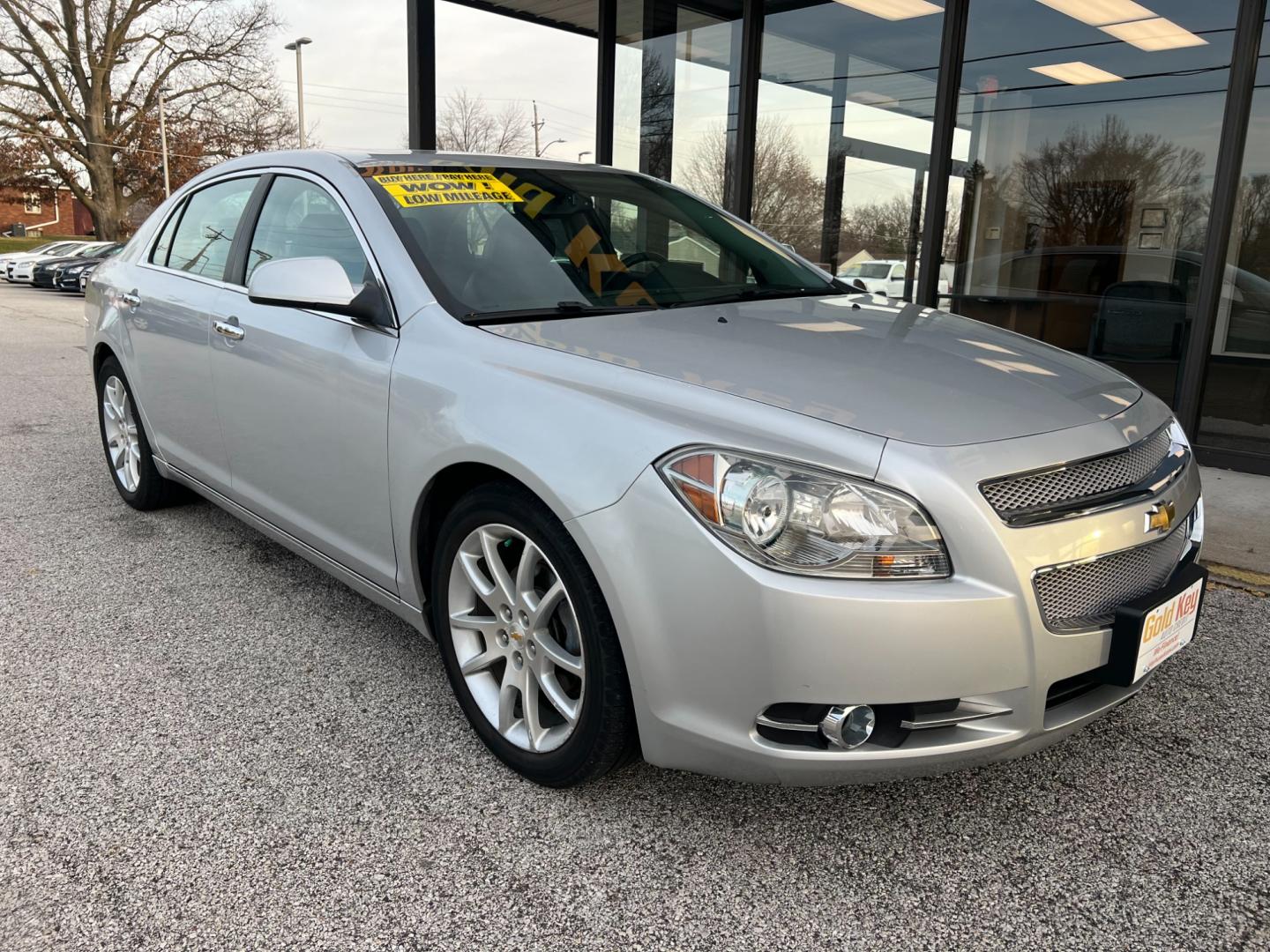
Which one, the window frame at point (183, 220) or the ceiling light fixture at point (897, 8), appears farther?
the ceiling light fixture at point (897, 8)

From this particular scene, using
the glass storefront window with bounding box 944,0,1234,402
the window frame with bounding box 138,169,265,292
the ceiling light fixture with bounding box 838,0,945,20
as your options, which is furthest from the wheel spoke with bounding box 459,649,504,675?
the ceiling light fixture with bounding box 838,0,945,20

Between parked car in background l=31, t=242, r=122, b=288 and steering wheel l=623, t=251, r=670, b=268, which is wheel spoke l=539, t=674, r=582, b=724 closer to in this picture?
steering wheel l=623, t=251, r=670, b=268

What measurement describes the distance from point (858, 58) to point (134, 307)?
19.8 feet

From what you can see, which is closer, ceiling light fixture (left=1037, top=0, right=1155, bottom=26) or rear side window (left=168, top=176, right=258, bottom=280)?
rear side window (left=168, top=176, right=258, bottom=280)

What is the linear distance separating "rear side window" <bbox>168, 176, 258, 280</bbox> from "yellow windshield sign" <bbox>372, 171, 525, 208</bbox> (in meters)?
0.89

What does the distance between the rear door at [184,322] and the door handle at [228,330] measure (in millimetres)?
82

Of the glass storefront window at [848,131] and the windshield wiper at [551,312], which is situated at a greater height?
the glass storefront window at [848,131]

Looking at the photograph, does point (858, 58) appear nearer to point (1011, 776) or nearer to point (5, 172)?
point (1011, 776)

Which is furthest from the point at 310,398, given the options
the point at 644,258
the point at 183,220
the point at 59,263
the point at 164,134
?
the point at 164,134

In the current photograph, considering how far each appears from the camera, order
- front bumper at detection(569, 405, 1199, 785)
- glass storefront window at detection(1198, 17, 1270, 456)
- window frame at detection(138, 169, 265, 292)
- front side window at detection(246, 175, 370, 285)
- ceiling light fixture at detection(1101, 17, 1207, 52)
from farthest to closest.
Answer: ceiling light fixture at detection(1101, 17, 1207, 52) → glass storefront window at detection(1198, 17, 1270, 456) → window frame at detection(138, 169, 265, 292) → front side window at detection(246, 175, 370, 285) → front bumper at detection(569, 405, 1199, 785)

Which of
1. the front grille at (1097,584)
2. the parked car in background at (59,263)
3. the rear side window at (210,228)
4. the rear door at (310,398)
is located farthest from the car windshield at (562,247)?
the parked car in background at (59,263)

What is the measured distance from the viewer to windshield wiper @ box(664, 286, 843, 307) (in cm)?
293

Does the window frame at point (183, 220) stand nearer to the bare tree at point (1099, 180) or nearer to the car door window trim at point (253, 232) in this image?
the car door window trim at point (253, 232)

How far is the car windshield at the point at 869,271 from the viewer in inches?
307
